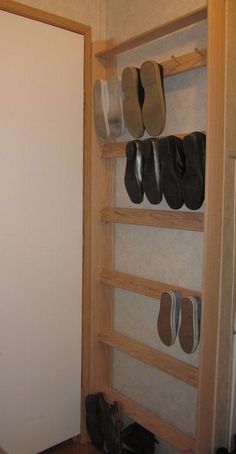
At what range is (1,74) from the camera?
1.68m

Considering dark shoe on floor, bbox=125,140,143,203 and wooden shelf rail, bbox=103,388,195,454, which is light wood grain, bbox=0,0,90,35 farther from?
wooden shelf rail, bbox=103,388,195,454

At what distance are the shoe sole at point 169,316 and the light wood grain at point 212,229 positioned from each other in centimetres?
16

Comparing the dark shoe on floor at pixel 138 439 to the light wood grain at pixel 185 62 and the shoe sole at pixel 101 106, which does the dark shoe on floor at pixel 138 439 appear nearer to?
the shoe sole at pixel 101 106

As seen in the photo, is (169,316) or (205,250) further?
(169,316)

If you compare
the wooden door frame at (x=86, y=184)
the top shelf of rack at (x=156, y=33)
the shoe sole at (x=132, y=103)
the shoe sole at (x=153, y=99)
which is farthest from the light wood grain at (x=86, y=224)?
the shoe sole at (x=153, y=99)

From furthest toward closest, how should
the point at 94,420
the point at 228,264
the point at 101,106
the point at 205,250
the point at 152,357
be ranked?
the point at 94,420 → the point at 101,106 → the point at 152,357 → the point at 228,264 → the point at 205,250

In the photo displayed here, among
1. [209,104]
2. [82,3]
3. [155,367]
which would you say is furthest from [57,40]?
[155,367]

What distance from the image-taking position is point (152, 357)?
70.9 inches

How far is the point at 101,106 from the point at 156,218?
26.3 inches

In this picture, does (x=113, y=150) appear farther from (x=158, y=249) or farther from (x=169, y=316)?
(x=169, y=316)

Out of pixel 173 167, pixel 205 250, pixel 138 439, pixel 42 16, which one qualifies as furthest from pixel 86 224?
pixel 138 439

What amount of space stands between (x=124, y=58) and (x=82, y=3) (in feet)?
1.20

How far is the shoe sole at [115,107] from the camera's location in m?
1.85

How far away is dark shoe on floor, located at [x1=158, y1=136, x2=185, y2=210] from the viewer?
1549 mm
